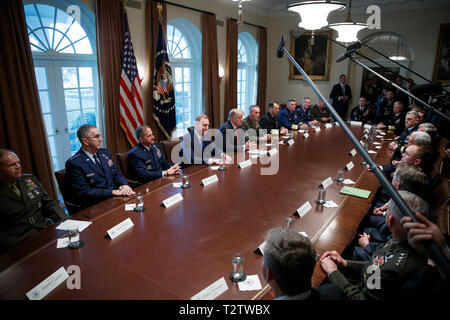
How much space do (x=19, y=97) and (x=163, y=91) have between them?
2513 millimetres

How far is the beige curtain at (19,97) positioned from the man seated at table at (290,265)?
363cm

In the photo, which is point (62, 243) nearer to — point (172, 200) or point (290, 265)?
point (172, 200)

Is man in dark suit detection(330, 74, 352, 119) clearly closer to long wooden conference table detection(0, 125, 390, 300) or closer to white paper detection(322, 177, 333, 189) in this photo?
long wooden conference table detection(0, 125, 390, 300)

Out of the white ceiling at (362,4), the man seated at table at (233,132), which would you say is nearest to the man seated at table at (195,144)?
the man seated at table at (233,132)

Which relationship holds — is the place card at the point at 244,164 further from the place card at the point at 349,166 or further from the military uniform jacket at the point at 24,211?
the military uniform jacket at the point at 24,211

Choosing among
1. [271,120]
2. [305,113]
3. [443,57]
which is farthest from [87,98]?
[443,57]

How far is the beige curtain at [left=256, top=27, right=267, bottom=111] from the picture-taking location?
9094 mm

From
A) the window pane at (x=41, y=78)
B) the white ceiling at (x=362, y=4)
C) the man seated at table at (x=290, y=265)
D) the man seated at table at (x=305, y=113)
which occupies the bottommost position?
the man seated at table at (x=290, y=265)

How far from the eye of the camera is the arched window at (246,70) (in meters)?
8.94

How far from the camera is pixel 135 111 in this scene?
5.19 m

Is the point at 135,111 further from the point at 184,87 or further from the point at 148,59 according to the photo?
the point at 184,87

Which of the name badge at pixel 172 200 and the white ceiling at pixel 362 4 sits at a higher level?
the white ceiling at pixel 362 4

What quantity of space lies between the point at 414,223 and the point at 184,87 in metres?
6.60
